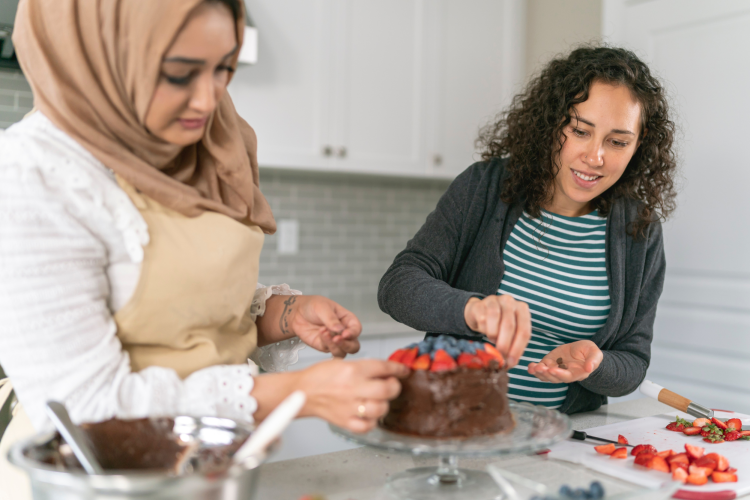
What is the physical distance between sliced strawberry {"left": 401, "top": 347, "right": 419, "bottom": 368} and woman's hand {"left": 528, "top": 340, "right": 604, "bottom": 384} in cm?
35

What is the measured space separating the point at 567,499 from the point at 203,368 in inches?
21.7

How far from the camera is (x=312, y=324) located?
1.24 metres

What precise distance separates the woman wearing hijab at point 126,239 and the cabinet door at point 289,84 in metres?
1.74

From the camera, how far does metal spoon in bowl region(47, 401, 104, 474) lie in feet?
2.30

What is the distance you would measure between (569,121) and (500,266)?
1.34 ft

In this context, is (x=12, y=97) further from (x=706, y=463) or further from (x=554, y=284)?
(x=706, y=463)

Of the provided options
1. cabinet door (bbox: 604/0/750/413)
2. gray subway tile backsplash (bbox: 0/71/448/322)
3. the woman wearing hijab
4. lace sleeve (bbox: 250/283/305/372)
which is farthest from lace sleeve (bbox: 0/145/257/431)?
cabinet door (bbox: 604/0/750/413)

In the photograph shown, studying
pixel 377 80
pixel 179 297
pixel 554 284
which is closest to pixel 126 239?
pixel 179 297

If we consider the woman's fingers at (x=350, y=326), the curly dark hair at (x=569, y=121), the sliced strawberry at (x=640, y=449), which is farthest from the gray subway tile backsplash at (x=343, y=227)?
the sliced strawberry at (x=640, y=449)

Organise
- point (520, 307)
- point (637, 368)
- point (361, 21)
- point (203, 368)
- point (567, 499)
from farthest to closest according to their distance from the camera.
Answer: point (361, 21), point (637, 368), point (520, 307), point (203, 368), point (567, 499)

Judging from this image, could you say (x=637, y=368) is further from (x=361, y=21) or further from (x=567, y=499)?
(x=361, y=21)

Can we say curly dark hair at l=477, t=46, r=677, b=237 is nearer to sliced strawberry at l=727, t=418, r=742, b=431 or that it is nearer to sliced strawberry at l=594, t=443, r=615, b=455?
sliced strawberry at l=727, t=418, r=742, b=431

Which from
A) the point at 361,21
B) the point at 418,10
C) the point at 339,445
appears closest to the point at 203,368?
the point at 339,445

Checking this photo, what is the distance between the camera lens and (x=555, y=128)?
5.37 feet
